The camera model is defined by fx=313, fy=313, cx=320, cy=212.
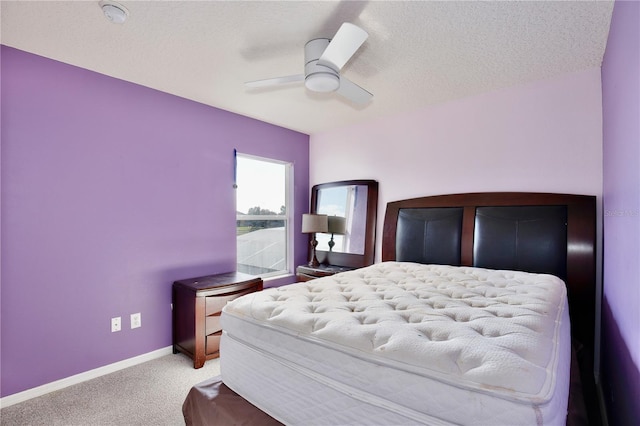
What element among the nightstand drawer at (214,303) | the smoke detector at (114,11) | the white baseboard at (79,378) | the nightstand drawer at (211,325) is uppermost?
the smoke detector at (114,11)

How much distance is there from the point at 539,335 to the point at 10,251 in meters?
3.02

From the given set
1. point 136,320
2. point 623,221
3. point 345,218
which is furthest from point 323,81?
point 136,320

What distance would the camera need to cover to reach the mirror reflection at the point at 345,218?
3.75 metres

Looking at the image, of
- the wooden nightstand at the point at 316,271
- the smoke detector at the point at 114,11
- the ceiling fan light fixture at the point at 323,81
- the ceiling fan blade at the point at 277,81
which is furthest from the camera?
the wooden nightstand at the point at 316,271

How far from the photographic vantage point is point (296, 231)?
4.25 metres

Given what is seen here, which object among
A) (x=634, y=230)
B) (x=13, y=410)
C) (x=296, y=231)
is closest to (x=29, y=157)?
(x=13, y=410)

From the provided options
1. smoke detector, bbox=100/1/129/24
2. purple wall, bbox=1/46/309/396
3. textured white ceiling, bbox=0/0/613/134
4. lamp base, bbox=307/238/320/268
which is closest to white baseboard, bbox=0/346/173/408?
purple wall, bbox=1/46/309/396

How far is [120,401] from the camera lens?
2158 millimetres

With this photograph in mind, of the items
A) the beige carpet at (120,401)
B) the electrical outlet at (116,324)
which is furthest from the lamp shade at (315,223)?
the electrical outlet at (116,324)

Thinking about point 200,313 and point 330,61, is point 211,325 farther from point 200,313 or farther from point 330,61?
point 330,61

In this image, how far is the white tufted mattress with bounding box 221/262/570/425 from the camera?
2.48ft

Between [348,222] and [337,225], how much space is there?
15 centimetres

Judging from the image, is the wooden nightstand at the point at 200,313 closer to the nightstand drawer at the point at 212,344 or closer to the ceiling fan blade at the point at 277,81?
the nightstand drawer at the point at 212,344

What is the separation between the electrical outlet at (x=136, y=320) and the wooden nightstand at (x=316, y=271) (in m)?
1.74
